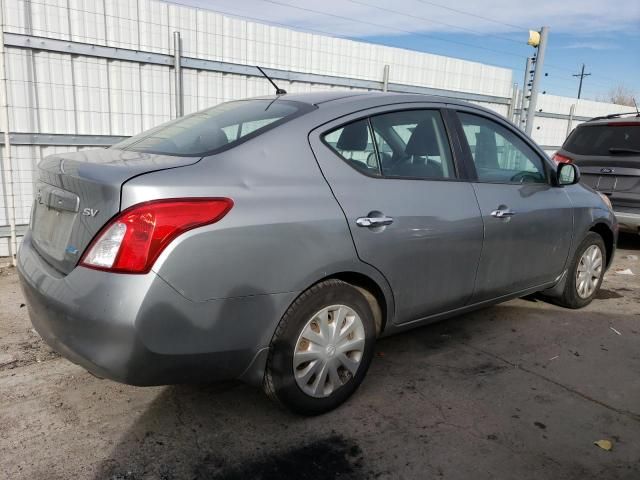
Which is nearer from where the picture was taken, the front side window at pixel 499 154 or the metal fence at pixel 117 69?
the front side window at pixel 499 154

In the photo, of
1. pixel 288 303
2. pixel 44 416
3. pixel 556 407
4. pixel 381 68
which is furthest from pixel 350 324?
pixel 381 68

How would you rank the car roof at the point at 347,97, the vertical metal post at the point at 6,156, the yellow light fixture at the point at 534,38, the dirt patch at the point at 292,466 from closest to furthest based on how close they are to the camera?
the dirt patch at the point at 292,466
the car roof at the point at 347,97
the vertical metal post at the point at 6,156
the yellow light fixture at the point at 534,38

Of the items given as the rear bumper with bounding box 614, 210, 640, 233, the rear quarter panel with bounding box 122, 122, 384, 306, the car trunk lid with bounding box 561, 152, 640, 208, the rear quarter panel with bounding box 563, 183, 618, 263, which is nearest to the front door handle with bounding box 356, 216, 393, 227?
the rear quarter panel with bounding box 122, 122, 384, 306

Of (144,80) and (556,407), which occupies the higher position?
(144,80)

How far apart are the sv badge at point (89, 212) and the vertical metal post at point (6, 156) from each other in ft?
11.9

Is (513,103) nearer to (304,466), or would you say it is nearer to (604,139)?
(604,139)

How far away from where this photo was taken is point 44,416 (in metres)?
2.74

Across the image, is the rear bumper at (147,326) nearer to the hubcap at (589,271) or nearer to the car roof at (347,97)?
the car roof at (347,97)

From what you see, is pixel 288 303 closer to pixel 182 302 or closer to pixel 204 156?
pixel 182 302

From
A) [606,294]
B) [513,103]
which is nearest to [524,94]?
[513,103]

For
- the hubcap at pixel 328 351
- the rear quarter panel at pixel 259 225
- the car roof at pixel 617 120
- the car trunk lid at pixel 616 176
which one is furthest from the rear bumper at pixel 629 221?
the rear quarter panel at pixel 259 225

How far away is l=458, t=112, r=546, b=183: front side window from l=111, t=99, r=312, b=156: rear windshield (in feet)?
4.27

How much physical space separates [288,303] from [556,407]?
5.52 feet

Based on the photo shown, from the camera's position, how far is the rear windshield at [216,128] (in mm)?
2602
